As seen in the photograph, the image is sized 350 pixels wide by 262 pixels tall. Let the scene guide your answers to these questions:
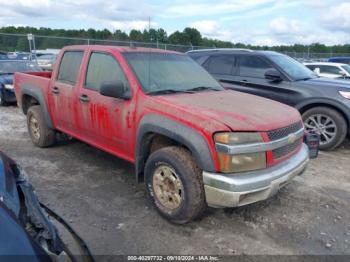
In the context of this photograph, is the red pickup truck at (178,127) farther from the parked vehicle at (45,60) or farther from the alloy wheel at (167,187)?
the parked vehicle at (45,60)

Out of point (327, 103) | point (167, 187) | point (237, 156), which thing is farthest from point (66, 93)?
point (327, 103)

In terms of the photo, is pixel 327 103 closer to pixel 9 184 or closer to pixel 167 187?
pixel 167 187

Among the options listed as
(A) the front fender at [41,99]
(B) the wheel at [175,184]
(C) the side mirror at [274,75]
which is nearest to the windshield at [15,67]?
(A) the front fender at [41,99]

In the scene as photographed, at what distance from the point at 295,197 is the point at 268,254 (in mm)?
1391

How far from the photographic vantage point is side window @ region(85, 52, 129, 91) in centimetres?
416

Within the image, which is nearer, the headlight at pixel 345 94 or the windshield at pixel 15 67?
the headlight at pixel 345 94

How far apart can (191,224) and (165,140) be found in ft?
3.14

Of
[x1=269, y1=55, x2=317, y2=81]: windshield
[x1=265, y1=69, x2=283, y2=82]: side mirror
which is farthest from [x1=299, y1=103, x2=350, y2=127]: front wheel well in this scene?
[x1=265, y1=69, x2=283, y2=82]: side mirror

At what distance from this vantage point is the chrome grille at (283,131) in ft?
10.6

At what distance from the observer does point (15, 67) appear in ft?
37.4

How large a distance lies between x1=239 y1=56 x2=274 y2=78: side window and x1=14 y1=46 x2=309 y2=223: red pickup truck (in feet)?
8.64

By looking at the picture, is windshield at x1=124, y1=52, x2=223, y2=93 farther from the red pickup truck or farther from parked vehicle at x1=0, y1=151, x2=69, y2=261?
parked vehicle at x1=0, y1=151, x2=69, y2=261

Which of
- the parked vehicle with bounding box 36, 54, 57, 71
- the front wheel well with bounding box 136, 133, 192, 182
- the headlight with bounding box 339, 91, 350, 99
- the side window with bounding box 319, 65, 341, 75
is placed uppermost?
the parked vehicle with bounding box 36, 54, 57, 71

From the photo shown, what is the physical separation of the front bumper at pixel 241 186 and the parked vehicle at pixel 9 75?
9.08 metres
